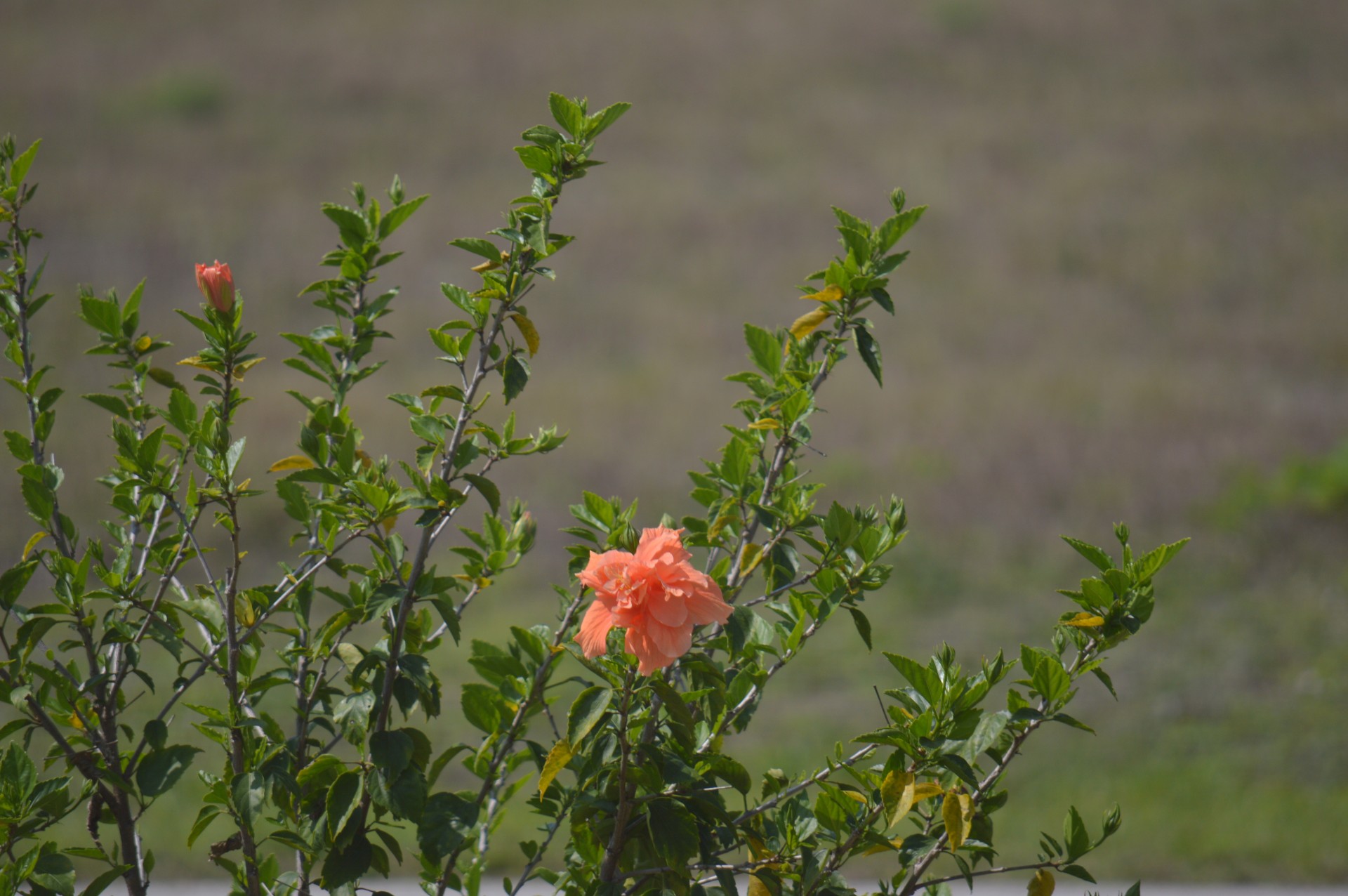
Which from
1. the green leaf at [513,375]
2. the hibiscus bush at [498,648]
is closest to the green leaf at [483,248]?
the hibiscus bush at [498,648]

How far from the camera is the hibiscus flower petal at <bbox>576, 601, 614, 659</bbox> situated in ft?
3.31

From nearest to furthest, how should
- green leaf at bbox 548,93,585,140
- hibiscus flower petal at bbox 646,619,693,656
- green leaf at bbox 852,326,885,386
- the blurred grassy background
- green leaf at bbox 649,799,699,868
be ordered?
1. hibiscus flower petal at bbox 646,619,693,656
2. green leaf at bbox 649,799,699,868
3. green leaf at bbox 548,93,585,140
4. green leaf at bbox 852,326,885,386
5. the blurred grassy background

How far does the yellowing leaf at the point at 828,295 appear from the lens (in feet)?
4.37

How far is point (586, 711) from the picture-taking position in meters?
1.06

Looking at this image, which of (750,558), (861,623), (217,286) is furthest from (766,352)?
(217,286)

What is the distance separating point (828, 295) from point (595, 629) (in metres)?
0.57

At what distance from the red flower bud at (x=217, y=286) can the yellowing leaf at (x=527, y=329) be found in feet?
1.15

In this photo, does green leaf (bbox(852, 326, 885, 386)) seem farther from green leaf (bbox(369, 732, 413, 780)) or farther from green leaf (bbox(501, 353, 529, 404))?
green leaf (bbox(369, 732, 413, 780))

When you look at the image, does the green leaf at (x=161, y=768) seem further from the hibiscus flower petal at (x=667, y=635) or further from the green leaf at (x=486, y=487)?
the hibiscus flower petal at (x=667, y=635)

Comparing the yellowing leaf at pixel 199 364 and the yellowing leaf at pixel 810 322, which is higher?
the yellowing leaf at pixel 810 322

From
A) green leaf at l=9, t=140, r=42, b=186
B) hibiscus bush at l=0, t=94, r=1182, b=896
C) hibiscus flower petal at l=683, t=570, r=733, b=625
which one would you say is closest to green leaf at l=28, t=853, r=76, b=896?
hibiscus bush at l=0, t=94, r=1182, b=896

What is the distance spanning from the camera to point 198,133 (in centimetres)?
1457

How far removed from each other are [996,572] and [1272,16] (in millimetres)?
16287

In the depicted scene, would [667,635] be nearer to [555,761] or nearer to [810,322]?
[555,761]
